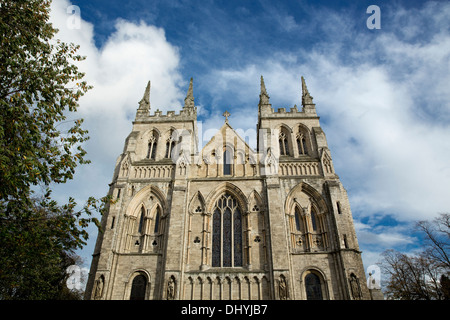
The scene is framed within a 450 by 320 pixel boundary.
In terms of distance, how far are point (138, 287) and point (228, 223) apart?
6557mm

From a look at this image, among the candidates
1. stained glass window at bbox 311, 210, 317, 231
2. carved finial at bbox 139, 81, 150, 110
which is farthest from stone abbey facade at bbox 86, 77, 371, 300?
carved finial at bbox 139, 81, 150, 110

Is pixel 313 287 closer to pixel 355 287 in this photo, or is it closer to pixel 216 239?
pixel 355 287

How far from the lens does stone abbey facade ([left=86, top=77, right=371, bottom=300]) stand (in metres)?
16.5

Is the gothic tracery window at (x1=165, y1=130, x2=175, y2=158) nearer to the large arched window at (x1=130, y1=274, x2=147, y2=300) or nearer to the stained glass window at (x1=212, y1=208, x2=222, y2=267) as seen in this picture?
the stained glass window at (x1=212, y1=208, x2=222, y2=267)

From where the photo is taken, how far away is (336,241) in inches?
686

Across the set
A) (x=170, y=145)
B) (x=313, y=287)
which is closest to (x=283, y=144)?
(x=170, y=145)

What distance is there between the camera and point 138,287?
671 inches

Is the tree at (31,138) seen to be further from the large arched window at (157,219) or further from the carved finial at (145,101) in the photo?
the carved finial at (145,101)

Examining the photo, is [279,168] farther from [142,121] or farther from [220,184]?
[142,121]

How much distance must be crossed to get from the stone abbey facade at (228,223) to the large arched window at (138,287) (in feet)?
0.18

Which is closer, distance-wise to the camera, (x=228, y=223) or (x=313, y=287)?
(x=313, y=287)

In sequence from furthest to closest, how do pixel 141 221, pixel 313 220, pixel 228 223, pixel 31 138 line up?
pixel 141 221 < pixel 228 223 < pixel 313 220 < pixel 31 138

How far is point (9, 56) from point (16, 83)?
888 millimetres
